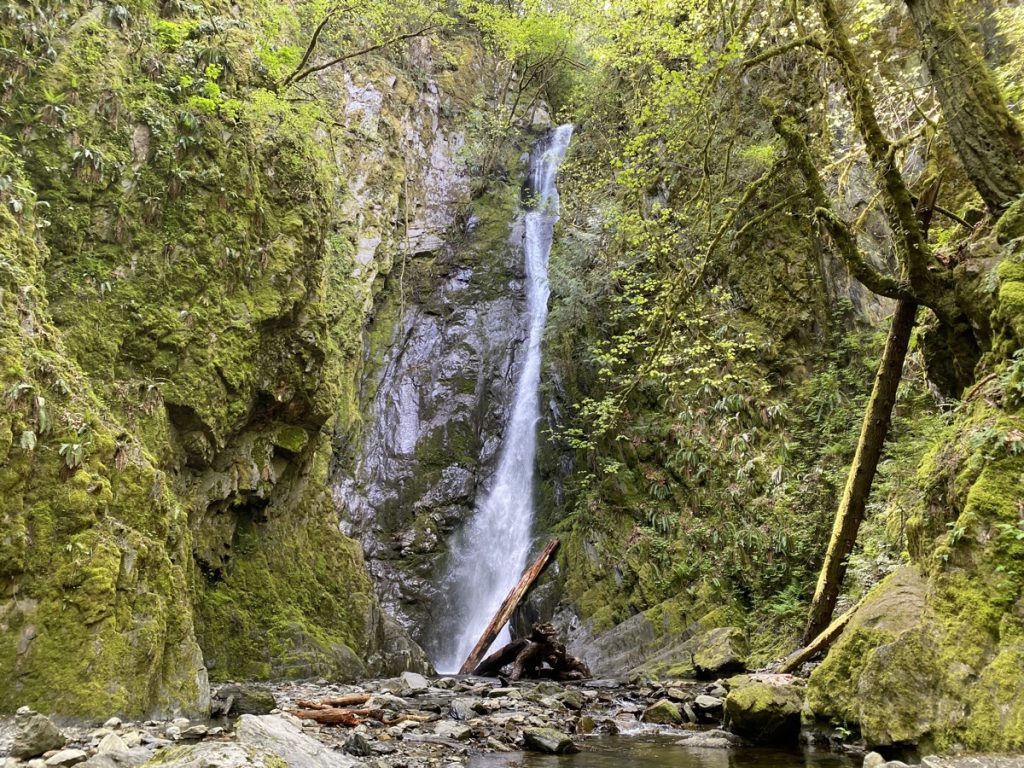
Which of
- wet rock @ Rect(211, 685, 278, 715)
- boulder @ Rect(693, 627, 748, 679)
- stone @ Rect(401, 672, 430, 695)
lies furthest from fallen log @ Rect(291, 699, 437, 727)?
boulder @ Rect(693, 627, 748, 679)

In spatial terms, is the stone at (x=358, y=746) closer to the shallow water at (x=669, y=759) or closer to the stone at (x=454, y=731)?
the shallow water at (x=669, y=759)

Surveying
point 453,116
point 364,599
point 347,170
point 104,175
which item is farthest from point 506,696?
point 453,116

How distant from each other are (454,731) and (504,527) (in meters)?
10.8

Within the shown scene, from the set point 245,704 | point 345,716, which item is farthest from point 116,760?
point 245,704

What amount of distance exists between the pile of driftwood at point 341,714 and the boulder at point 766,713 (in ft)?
9.52

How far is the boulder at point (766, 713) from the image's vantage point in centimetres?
547

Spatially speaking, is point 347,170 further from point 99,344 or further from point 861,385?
point 861,385

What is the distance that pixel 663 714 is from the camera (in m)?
6.81

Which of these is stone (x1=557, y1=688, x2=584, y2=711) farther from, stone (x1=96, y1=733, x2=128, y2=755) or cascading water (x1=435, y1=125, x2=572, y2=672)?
cascading water (x1=435, y1=125, x2=572, y2=672)

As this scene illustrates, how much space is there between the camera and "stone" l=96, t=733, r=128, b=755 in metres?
3.83

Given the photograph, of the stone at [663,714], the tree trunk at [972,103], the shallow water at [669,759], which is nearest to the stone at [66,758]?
the shallow water at [669,759]

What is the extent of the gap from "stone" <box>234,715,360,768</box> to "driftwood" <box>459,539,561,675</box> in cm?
943

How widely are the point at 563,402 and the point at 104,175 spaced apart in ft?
38.3

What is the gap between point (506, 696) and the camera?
321 inches
